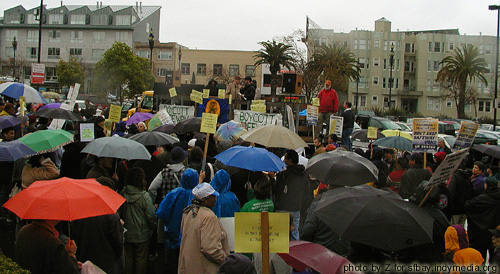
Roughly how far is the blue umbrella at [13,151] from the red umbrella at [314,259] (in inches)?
197

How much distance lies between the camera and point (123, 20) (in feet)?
277

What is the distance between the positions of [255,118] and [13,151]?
736 cm

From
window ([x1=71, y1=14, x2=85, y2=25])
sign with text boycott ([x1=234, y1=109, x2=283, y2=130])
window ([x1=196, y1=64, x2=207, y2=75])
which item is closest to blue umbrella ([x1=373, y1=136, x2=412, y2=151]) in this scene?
sign with text boycott ([x1=234, y1=109, x2=283, y2=130])

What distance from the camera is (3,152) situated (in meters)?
7.75

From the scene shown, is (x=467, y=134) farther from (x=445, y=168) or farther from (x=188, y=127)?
(x=188, y=127)

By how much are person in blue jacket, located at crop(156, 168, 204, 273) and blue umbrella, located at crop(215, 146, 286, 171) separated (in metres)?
0.90

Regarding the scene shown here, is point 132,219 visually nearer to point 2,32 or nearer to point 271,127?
point 271,127

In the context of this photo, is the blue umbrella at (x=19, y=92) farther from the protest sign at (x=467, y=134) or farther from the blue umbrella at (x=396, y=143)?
the protest sign at (x=467, y=134)

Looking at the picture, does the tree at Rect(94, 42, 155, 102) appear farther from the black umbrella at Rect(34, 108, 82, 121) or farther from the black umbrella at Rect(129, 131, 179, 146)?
the black umbrella at Rect(129, 131, 179, 146)

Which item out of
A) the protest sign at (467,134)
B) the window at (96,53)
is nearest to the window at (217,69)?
the window at (96,53)

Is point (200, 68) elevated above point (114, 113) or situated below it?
above

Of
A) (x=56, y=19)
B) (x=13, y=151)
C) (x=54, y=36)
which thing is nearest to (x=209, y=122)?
(x=13, y=151)

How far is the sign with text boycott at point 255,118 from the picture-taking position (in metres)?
13.7

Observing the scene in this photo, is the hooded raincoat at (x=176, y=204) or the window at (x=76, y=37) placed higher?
the window at (x=76, y=37)
